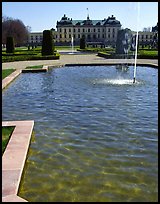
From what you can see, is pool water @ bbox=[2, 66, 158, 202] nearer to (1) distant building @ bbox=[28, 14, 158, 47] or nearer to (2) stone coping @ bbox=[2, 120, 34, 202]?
(2) stone coping @ bbox=[2, 120, 34, 202]

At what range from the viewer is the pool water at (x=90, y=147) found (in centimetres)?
392

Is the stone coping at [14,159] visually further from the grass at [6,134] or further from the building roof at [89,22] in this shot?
the building roof at [89,22]

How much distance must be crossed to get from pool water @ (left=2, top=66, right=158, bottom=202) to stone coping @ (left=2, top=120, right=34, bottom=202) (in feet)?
0.63

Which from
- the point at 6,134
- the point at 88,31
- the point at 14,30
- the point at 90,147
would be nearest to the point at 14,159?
the point at 6,134

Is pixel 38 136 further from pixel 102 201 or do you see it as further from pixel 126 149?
pixel 102 201

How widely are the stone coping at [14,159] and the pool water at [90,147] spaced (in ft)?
0.63

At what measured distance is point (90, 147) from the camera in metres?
5.51

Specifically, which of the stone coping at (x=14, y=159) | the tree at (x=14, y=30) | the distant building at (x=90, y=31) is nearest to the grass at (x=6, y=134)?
the stone coping at (x=14, y=159)

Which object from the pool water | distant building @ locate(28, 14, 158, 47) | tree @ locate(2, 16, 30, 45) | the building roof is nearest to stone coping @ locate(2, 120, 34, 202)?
the pool water

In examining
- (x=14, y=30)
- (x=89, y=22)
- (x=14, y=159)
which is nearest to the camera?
(x=14, y=159)

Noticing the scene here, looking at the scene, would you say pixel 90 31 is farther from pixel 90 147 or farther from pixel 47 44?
pixel 90 147

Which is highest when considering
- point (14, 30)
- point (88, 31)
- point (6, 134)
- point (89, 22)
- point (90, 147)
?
point (89, 22)

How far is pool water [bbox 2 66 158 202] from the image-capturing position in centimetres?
392

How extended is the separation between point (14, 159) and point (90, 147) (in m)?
1.62
